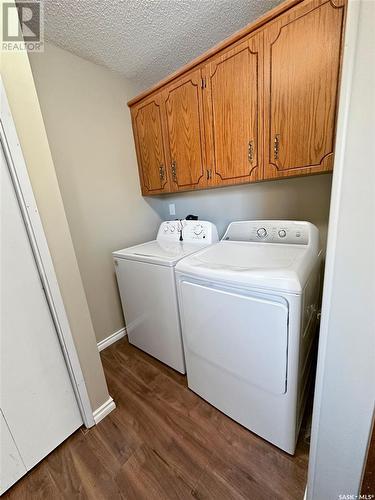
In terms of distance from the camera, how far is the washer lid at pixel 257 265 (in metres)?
0.91

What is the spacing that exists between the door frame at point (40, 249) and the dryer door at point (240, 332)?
0.67m

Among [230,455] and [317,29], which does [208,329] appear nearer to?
[230,455]

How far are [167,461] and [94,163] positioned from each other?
2.08 m

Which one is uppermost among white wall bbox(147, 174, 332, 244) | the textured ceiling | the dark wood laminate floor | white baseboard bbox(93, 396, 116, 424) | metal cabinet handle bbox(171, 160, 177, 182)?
the textured ceiling

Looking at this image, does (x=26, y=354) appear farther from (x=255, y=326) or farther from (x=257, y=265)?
(x=257, y=265)

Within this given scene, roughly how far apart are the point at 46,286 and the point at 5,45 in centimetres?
102

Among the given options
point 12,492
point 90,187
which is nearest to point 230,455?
point 12,492

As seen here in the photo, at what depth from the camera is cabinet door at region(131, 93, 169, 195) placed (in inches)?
70.1

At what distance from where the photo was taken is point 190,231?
1.85 metres

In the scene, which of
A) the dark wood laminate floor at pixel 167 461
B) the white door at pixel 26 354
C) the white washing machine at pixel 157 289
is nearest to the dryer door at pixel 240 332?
the white washing machine at pixel 157 289

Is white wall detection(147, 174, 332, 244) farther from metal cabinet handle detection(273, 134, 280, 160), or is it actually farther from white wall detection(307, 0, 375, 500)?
white wall detection(307, 0, 375, 500)

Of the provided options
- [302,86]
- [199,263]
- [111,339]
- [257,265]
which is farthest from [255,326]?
[111,339]

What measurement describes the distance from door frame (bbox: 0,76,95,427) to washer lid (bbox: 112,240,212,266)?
1.98ft

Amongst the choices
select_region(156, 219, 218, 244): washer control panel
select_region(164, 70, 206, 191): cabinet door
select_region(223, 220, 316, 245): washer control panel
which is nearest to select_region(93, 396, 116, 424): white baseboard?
select_region(156, 219, 218, 244): washer control panel
